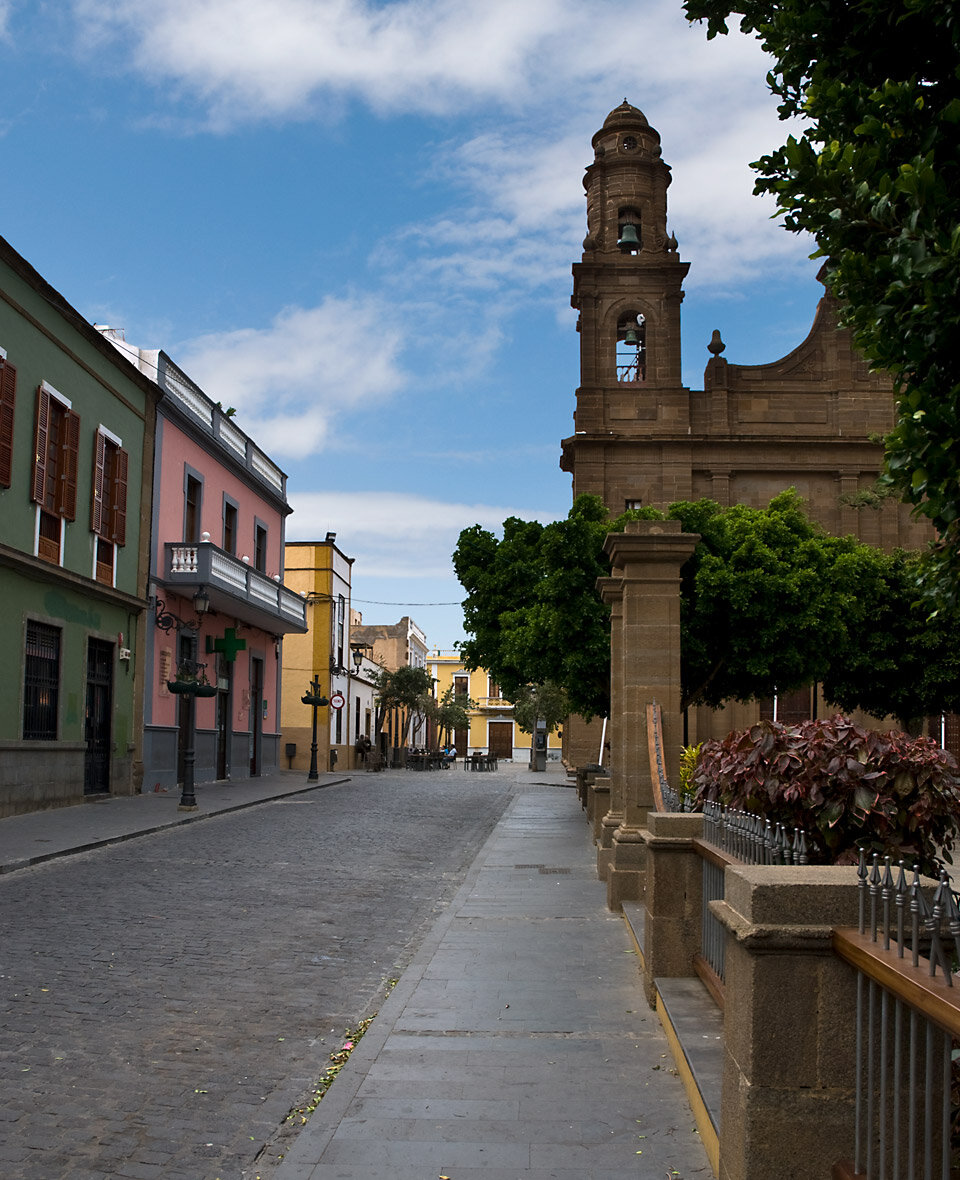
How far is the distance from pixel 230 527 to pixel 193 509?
3.03 metres

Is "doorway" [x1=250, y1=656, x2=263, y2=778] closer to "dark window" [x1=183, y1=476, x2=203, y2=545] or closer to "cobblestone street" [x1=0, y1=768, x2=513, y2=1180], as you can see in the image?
"dark window" [x1=183, y1=476, x2=203, y2=545]

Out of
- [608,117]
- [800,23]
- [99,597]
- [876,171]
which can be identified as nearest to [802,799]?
[876,171]

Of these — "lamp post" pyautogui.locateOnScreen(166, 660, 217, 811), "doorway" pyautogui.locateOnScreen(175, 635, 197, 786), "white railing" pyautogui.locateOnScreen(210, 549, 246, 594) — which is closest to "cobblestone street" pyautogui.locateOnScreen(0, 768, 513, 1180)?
"lamp post" pyautogui.locateOnScreen(166, 660, 217, 811)

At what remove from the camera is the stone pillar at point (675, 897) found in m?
6.38

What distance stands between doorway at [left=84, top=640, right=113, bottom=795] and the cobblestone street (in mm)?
7021

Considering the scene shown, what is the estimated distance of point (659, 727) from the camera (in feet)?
30.1

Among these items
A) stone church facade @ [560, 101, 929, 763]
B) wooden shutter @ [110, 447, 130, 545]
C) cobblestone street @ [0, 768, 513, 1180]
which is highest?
stone church facade @ [560, 101, 929, 763]

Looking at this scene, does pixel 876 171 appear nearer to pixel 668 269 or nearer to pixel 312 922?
pixel 312 922

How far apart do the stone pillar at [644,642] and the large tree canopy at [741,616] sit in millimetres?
8439

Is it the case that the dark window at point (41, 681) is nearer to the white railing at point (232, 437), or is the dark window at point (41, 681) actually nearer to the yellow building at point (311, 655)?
the white railing at point (232, 437)

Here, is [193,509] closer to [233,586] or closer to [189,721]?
[233,586]

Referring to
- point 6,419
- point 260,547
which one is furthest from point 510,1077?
point 260,547

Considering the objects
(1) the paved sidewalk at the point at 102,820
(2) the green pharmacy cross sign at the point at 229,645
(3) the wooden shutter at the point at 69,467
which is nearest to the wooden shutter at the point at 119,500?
(3) the wooden shutter at the point at 69,467

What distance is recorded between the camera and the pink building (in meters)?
24.5
